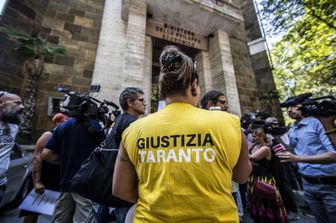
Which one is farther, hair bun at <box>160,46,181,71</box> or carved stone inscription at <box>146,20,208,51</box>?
carved stone inscription at <box>146,20,208,51</box>

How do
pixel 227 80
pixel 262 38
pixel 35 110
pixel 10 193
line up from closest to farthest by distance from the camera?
1. pixel 10 193
2. pixel 35 110
3. pixel 227 80
4. pixel 262 38

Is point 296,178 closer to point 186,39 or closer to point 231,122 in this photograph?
point 231,122

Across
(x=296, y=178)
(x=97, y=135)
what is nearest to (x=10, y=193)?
(x=97, y=135)

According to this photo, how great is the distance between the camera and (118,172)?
102 centimetres

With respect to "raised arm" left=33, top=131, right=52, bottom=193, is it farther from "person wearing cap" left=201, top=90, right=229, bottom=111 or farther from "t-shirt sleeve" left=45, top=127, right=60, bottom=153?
"person wearing cap" left=201, top=90, right=229, bottom=111

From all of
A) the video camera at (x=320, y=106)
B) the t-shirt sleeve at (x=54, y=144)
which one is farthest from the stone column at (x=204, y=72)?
the t-shirt sleeve at (x=54, y=144)

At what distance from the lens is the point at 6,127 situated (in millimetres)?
2234

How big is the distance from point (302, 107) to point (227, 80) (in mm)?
5347

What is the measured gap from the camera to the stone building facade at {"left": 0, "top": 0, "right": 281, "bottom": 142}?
223 inches

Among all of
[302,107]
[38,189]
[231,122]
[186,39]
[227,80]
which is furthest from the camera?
[186,39]

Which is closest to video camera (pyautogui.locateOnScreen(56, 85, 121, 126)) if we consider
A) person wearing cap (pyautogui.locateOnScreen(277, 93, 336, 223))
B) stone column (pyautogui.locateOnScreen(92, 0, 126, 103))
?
person wearing cap (pyautogui.locateOnScreen(277, 93, 336, 223))

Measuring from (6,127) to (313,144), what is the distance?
3.53 meters

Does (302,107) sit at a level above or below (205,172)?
above

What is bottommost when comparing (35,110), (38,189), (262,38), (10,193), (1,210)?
(1,210)
